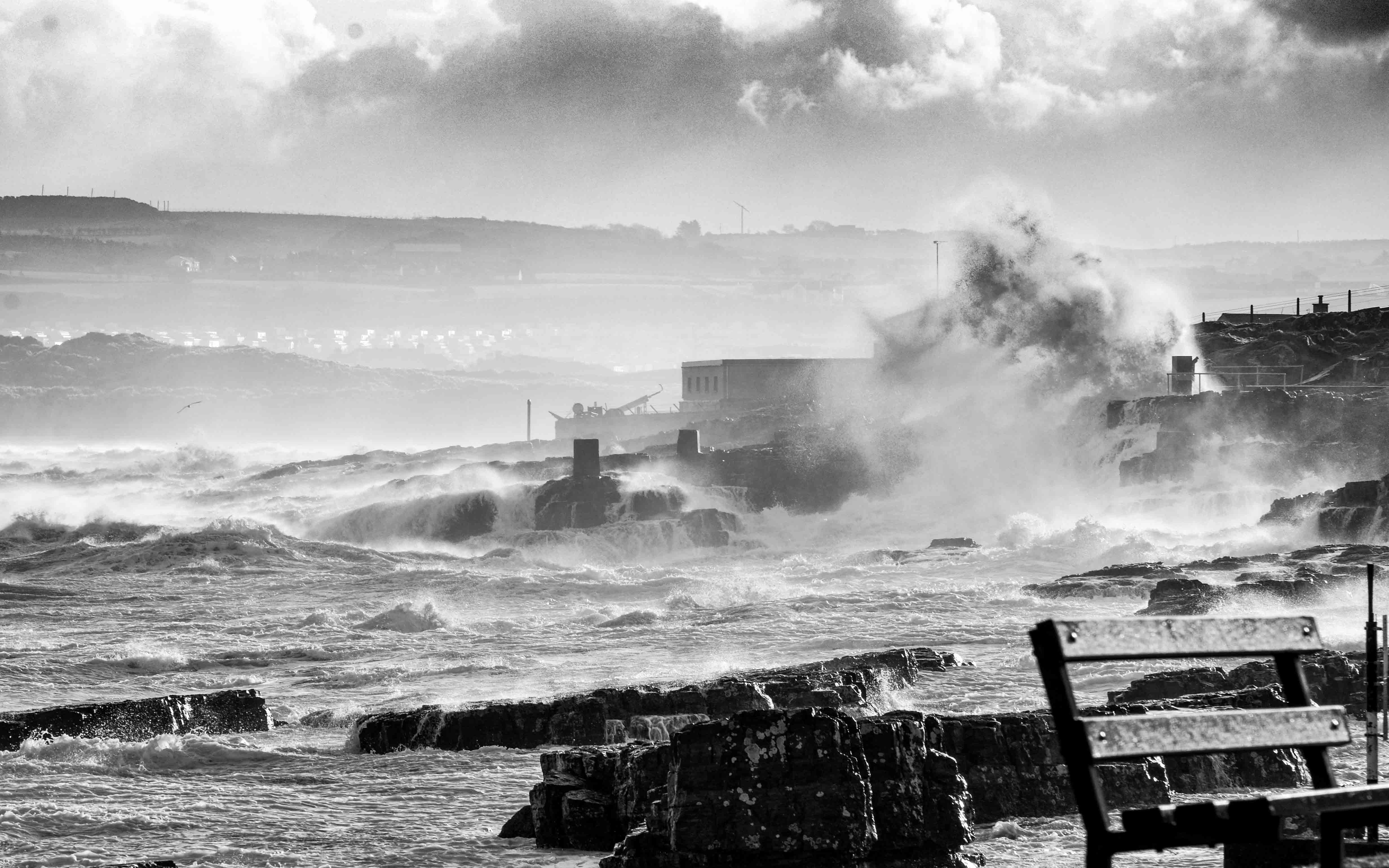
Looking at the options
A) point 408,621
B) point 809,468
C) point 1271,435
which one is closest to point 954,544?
point 1271,435

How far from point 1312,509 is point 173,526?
3215 cm

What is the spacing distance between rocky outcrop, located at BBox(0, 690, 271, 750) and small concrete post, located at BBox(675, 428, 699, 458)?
138ft

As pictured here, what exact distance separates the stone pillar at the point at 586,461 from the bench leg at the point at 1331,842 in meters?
48.9

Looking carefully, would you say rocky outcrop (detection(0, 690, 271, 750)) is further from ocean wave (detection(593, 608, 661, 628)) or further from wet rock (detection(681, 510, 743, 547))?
wet rock (detection(681, 510, 743, 547))

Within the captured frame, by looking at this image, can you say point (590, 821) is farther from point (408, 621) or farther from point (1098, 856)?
point (408, 621)

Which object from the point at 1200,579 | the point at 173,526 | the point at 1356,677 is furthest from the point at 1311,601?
the point at 173,526

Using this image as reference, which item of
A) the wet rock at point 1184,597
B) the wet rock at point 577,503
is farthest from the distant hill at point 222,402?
the wet rock at point 1184,597

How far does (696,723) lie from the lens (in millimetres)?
7234

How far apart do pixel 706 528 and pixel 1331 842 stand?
157ft

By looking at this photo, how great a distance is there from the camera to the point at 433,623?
27.7m

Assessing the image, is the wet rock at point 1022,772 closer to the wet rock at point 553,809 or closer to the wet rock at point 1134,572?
the wet rock at point 553,809

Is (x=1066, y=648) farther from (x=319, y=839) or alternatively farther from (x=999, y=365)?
(x=999, y=365)

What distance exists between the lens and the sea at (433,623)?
10.8 m

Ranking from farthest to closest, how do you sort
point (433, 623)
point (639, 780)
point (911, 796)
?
point (433, 623) < point (639, 780) < point (911, 796)
